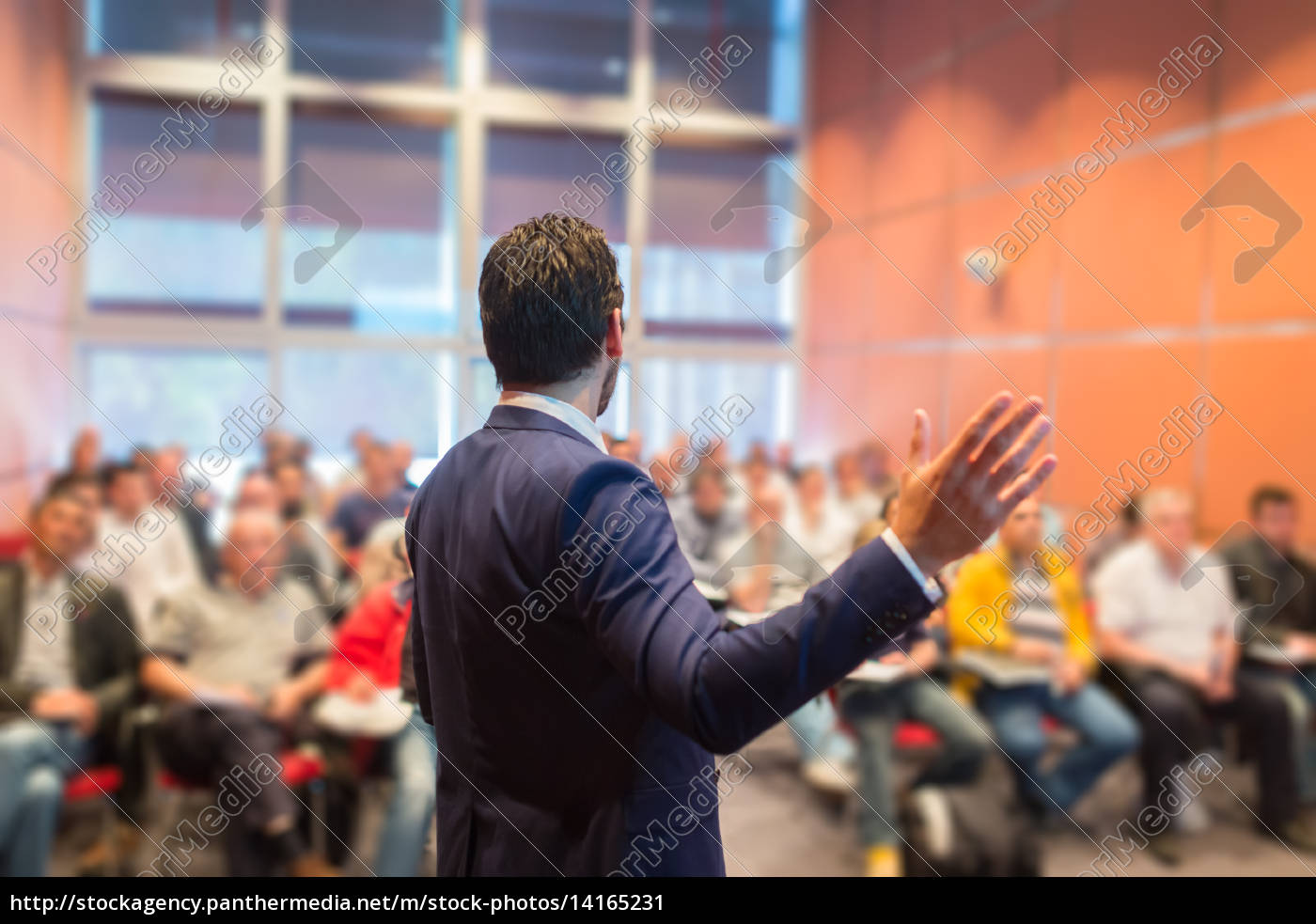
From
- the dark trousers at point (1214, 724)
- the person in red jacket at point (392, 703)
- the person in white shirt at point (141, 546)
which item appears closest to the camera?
the person in red jacket at point (392, 703)

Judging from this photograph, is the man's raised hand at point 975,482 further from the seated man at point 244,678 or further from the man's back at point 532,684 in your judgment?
the seated man at point 244,678

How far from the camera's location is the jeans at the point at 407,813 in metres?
2.17

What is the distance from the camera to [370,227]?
6.98 metres

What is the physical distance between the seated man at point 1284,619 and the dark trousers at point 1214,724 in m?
0.05

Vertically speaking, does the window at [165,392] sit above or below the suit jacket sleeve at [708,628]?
below

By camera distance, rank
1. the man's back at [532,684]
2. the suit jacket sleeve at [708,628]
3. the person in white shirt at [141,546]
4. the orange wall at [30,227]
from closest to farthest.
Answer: the suit jacket sleeve at [708,628]
the man's back at [532,684]
the person in white shirt at [141,546]
the orange wall at [30,227]

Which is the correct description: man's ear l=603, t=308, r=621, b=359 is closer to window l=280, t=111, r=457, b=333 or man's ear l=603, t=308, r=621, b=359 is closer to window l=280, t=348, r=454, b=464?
window l=280, t=348, r=454, b=464

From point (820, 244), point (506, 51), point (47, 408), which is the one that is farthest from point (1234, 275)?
point (47, 408)

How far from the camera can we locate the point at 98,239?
256 inches

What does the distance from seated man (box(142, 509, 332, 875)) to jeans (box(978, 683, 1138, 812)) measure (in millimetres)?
2121

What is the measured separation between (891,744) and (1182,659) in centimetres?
120

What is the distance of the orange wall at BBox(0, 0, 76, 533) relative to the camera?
16.0 ft

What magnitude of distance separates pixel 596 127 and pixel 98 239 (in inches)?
144

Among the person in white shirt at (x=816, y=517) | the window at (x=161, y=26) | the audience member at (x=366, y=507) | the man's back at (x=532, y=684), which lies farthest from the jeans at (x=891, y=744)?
the window at (x=161, y=26)
